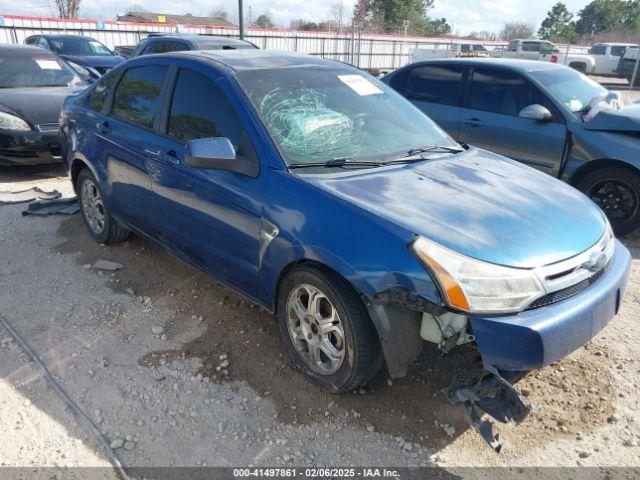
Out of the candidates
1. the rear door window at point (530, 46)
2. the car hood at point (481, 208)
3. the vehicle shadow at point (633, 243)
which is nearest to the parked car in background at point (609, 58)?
the rear door window at point (530, 46)

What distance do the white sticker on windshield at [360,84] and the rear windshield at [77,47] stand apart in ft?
42.5

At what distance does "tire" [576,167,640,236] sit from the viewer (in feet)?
16.4

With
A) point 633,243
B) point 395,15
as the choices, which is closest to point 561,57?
point 633,243

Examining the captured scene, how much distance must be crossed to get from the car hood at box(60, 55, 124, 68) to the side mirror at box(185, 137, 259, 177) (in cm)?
1200

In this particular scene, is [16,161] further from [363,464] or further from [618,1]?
[618,1]

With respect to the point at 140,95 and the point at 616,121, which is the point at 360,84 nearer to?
the point at 140,95

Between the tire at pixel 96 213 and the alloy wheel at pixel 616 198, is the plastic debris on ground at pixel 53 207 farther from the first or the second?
the alloy wheel at pixel 616 198

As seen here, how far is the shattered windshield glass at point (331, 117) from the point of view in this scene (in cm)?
304

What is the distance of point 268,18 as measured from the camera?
78938 mm

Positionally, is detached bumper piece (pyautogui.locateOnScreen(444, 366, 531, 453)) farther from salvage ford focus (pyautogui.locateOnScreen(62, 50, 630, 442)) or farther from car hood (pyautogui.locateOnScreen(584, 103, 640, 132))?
car hood (pyautogui.locateOnScreen(584, 103, 640, 132))

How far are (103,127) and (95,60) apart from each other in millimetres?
10800


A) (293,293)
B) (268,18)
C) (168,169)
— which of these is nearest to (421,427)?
(293,293)

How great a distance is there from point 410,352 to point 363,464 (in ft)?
1.84

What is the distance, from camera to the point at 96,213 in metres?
4.76
